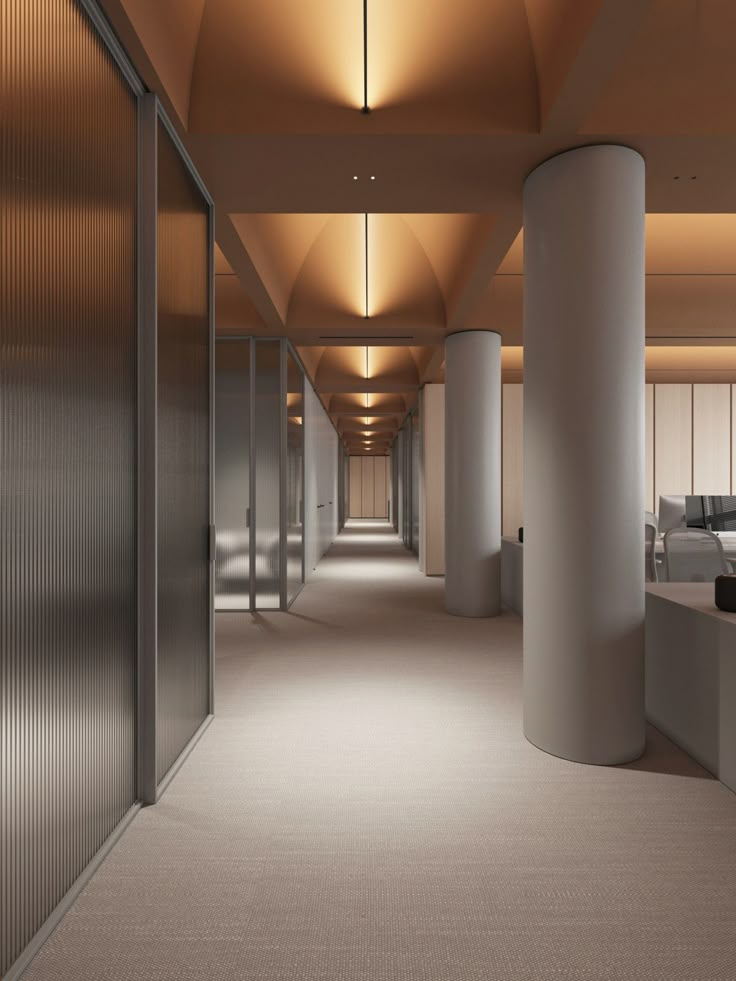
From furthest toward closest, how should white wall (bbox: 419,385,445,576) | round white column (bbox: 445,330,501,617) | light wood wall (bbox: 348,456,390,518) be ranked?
light wood wall (bbox: 348,456,390,518) → white wall (bbox: 419,385,445,576) → round white column (bbox: 445,330,501,617)

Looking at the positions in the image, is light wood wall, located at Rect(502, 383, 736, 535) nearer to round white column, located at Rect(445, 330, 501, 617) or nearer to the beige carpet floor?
round white column, located at Rect(445, 330, 501, 617)

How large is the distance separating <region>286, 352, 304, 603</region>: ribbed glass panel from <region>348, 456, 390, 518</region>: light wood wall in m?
A: 25.0

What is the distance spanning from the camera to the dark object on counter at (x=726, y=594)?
388 cm

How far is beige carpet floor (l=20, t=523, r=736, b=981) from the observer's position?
88.1 inches

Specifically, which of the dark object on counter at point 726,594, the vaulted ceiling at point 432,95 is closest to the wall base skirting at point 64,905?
the dark object on counter at point 726,594

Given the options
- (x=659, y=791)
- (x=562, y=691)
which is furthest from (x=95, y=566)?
(x=659, y=791)

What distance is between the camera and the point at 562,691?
13.0 ft

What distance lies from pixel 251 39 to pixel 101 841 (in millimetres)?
4198

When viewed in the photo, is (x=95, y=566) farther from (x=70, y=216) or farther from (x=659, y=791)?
(x=659, y=791)

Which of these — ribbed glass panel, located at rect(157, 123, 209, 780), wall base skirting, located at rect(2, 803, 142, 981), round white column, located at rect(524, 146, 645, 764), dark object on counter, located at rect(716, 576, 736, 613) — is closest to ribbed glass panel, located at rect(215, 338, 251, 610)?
ribbed glass panel, located at rect(157, 123, 209, 780)

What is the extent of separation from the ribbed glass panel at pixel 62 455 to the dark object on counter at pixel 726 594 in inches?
126

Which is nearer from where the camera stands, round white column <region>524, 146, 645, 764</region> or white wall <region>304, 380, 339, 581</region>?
round white column <region>524, 146, 645, 764</region>

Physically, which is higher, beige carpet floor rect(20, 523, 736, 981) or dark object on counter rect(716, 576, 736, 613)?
dark object on counter rect(716, 576, 736, 613)

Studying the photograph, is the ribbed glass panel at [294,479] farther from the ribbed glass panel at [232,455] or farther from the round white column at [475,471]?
the round white column at [475,471]
